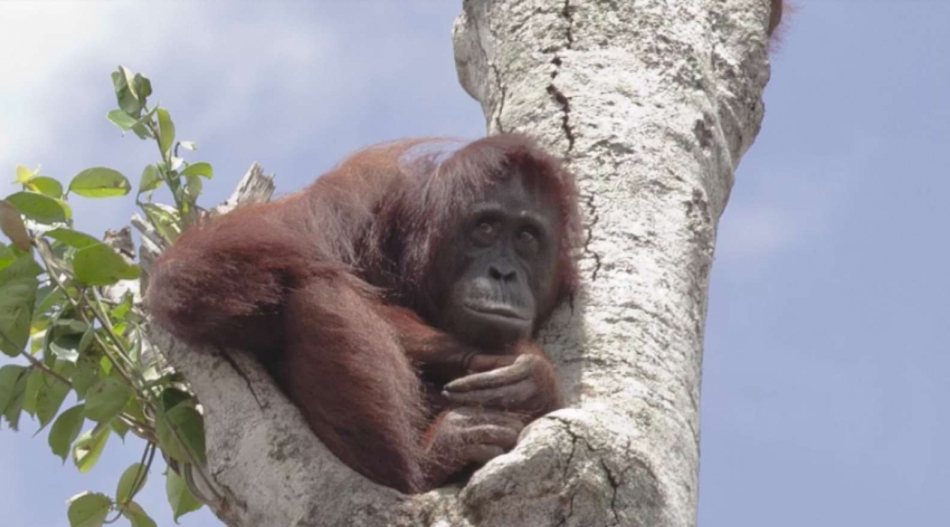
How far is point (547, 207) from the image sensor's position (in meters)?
5.11

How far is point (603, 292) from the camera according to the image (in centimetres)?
459

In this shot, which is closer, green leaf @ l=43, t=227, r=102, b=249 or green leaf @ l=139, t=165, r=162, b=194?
green leaf @ l=43, t=227, r=102, b=249

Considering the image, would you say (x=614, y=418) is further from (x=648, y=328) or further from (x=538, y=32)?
(x=538, y=32)

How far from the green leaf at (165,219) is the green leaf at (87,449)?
681 mm

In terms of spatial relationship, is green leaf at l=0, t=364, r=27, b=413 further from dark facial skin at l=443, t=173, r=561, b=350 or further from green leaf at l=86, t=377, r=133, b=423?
dark facial skin at l=443, t=173, r=561, b=350

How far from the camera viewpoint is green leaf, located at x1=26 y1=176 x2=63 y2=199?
198 inches

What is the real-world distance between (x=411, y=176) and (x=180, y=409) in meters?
1.15

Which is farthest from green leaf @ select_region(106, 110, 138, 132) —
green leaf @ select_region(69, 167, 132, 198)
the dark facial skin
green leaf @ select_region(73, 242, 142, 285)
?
the dark facial skin

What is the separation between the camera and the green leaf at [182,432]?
14.8 ft

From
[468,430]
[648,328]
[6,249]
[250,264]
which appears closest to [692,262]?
[648,328]

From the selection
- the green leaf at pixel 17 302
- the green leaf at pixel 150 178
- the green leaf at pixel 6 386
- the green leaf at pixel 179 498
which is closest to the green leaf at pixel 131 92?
the green leaf at pixel 150 178

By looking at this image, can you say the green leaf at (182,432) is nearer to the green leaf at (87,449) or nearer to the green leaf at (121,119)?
the green leaf at (87,449)

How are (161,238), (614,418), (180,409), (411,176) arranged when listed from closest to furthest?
(614,418), (180,409), (161,238), (411,176)

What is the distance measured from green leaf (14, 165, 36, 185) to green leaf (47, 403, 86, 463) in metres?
0.76
